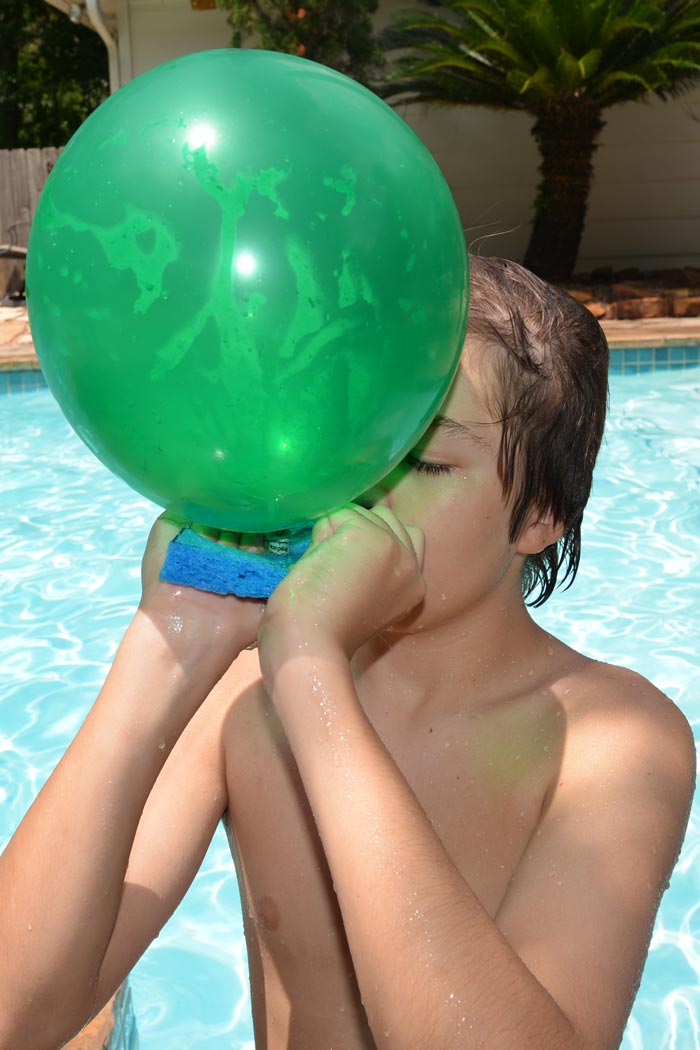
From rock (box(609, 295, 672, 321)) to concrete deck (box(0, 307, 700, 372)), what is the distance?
12cm

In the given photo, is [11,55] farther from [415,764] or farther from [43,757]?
[415,764]

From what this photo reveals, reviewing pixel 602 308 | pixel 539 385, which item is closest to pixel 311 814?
pixel 539 385

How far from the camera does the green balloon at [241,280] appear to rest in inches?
50.4

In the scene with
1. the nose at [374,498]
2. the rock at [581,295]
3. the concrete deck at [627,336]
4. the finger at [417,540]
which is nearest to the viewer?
the finger at [417,540]

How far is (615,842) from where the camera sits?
167cm

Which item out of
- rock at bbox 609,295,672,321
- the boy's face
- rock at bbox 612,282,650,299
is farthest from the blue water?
rock at bbox 612,282,650,299

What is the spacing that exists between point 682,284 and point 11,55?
19262mm

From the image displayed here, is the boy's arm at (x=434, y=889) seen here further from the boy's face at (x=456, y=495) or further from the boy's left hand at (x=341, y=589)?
the boy's face at (x=456, y=495)

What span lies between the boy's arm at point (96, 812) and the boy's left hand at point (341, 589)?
152 mm

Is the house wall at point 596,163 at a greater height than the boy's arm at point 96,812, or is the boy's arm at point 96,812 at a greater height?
the house wall at point 596,163

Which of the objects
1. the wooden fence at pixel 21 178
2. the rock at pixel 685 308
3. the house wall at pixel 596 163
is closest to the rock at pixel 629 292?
the rock at pixel 685 308

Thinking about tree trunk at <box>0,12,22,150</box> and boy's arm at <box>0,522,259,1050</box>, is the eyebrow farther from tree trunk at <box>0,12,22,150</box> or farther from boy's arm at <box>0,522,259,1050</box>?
tree trunk at <box>0,12,22,150</box>

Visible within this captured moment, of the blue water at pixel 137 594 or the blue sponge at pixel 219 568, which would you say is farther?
the blue water at pixel 137 594

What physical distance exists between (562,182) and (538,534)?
517 inches
